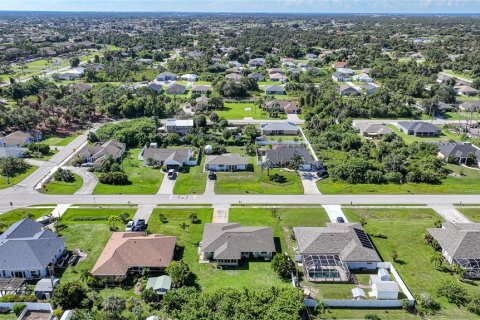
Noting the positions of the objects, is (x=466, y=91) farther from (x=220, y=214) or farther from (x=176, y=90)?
(x=220, y=214)

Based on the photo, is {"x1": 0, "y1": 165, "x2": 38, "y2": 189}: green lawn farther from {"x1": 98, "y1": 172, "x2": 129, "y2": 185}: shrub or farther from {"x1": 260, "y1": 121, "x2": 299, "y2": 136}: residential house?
{"x1": 260, "y1": 121, "x2": 299, "y2": 136}: residential house

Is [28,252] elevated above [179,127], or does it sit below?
below

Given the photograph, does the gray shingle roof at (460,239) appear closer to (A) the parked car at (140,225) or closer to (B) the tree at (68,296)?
(A) the parked car at (140,225)

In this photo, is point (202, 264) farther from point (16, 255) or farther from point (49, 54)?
point (49, 54)

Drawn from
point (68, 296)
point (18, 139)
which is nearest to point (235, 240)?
point (68, 296)

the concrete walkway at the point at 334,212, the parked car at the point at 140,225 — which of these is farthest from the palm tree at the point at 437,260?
the parked car at the point at 140,225

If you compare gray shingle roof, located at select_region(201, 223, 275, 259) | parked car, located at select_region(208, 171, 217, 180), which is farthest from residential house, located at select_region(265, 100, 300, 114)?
gray shingle roof, located at select_region(201, 223, 275, 259)
